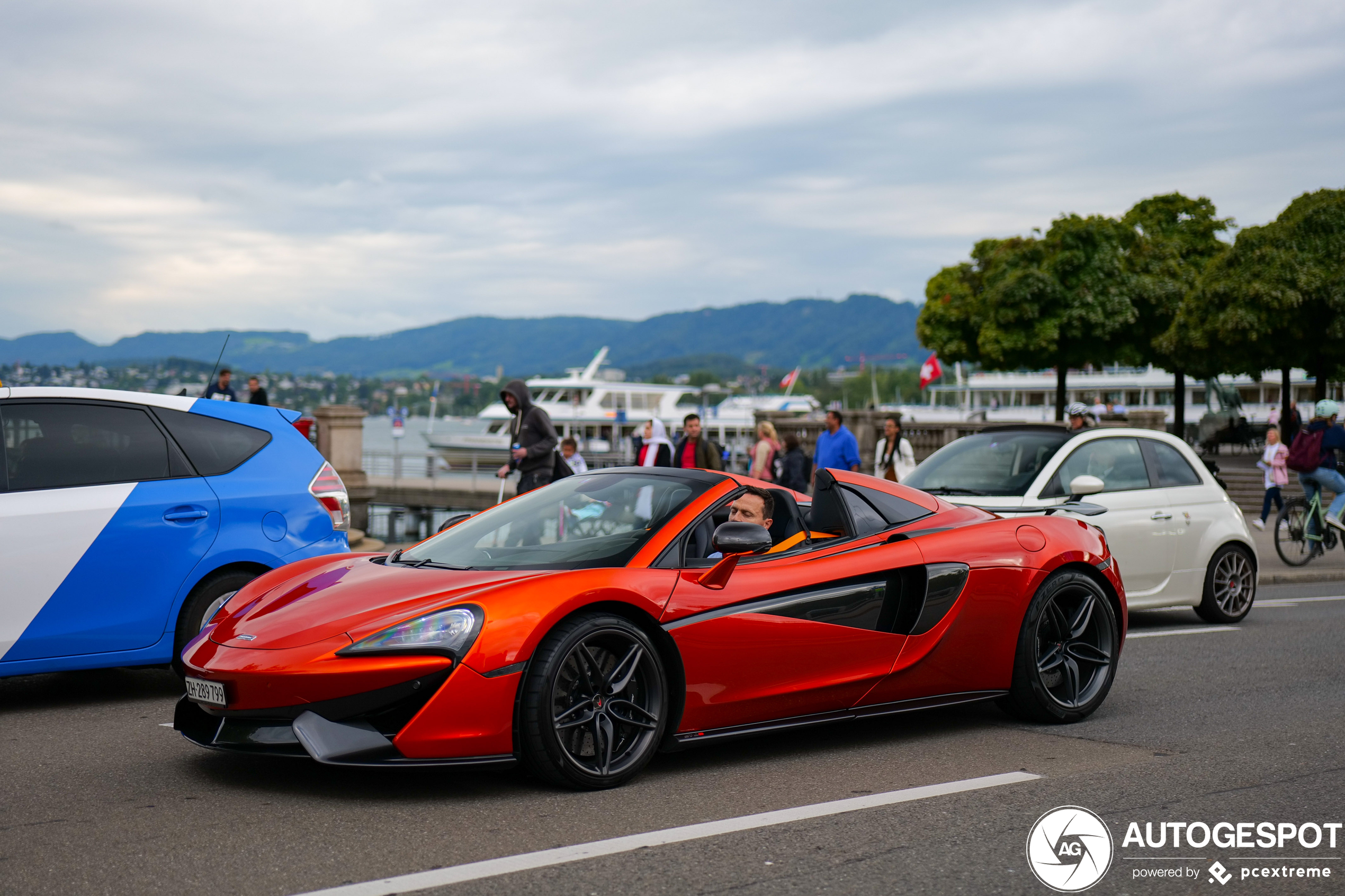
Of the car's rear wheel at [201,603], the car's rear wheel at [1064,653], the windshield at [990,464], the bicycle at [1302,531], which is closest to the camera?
the car's rear wheel at [1064,653]

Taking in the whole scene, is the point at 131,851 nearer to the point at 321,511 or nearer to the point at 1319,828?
the point at 321,511

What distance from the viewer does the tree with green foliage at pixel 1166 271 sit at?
125 feet

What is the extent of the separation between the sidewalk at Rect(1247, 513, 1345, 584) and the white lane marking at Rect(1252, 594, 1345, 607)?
2.96 feet

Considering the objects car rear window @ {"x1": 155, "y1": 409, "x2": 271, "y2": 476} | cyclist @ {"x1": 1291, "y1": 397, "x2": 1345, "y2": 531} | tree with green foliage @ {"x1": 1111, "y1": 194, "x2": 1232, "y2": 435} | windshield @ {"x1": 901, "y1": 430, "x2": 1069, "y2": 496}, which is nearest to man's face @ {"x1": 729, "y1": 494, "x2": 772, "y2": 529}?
Answer: car rear window @ {"x1": 155, "y1": 409, "x2": 271, "y2": 476}

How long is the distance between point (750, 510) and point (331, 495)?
2.85 meters

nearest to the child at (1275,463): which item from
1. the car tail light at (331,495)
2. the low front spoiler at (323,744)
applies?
the car tail light at (331,495)

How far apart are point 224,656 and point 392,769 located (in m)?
0.81

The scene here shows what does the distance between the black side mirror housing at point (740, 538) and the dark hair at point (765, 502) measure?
28.5 inches

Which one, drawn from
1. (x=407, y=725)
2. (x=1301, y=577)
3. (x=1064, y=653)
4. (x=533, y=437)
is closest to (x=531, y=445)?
(x=533, y=437)

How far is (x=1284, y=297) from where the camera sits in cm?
3147

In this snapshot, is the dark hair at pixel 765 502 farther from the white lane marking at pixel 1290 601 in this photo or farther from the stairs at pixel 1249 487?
the stairs at pixel 1249 487

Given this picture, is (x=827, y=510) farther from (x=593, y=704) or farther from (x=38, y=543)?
(x=38, y=543)

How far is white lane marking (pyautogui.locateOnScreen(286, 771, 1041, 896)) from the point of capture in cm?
373

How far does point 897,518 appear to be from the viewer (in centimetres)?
607
